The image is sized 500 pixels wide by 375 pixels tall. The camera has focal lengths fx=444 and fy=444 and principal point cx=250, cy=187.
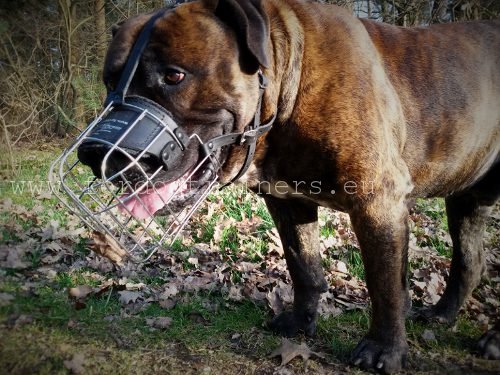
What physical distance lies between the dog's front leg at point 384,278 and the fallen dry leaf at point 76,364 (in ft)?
4.25

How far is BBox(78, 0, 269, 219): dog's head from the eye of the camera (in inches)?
68.9

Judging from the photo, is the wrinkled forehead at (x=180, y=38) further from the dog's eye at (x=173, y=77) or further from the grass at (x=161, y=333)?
the grass at (x=161, y=333)

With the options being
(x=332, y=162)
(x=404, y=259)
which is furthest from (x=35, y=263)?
(x=404, y=259)

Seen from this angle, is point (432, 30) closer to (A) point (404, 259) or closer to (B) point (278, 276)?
(A) point (404, 259)

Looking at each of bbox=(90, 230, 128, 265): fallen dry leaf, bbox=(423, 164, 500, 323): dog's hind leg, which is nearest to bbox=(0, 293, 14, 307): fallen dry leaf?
bbox=(90, 230, 128, 265): fallen dry leaf

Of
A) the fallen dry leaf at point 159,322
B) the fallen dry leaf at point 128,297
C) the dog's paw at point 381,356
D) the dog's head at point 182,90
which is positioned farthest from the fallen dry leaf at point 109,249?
the dog's paw at point 381,356

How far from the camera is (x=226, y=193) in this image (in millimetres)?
5141

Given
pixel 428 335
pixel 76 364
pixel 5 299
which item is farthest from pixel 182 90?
pixel 428 335

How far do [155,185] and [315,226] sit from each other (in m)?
1.20

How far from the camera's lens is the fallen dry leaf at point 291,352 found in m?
2.21

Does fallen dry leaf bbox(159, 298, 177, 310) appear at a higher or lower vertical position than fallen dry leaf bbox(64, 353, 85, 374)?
lower

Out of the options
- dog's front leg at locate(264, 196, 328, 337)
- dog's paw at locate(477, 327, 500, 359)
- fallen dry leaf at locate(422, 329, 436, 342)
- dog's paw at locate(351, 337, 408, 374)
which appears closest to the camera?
dog's paw at locate(351, 337, 408, 374)

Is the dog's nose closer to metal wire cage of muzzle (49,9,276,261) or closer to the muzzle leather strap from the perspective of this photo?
metal wire cage of muzzle (49,9,276,261)

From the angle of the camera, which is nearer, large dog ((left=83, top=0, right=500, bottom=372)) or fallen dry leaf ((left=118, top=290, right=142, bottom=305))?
large dog ((left=83, top=0, right=500, bottom=372))
